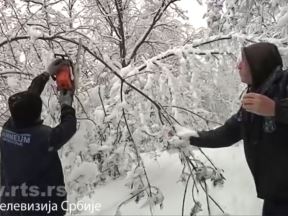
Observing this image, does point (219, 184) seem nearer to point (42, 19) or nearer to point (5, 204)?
point (5, 204)

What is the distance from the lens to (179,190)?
13.8ft

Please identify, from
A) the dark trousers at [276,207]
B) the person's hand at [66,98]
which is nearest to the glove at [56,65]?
the person's hand at [66,98]

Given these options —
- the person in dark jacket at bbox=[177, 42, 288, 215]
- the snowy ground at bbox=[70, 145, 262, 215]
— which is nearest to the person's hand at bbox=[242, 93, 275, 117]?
the person in dark jacket at bbox=[177, 42, 288, 215]

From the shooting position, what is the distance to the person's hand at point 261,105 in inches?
88.3

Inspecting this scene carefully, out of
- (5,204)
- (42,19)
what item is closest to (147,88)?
(5,204)

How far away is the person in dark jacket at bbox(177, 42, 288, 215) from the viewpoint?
89.5 inches

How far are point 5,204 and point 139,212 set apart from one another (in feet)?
4.61

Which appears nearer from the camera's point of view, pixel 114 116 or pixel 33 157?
pixel 33 157

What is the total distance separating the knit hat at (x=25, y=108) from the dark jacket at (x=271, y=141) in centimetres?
125

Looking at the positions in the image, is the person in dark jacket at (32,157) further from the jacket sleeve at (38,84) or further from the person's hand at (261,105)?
the person's hand at (261,105)

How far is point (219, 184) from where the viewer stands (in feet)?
11.7

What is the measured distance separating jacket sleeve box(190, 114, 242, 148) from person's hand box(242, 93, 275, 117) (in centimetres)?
37

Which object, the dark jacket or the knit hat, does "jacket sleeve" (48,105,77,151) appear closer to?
the knit hat

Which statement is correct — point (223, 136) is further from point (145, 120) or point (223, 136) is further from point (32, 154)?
point (145, 120)
